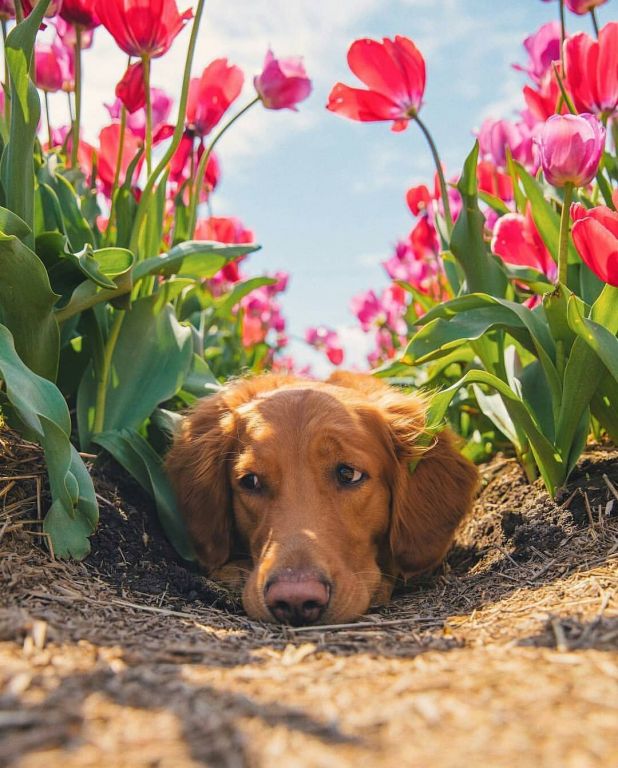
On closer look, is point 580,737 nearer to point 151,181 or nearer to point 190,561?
point 190,561

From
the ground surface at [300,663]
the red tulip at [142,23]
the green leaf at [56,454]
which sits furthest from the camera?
the red tulip at [142,23]

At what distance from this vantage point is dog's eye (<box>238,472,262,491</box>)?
2980 mm

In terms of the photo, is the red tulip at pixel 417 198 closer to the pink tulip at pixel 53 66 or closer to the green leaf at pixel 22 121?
the pink tulip at pixel 53 66

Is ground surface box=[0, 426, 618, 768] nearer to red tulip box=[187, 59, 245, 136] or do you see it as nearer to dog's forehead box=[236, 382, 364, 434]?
dog's forehead box=[236, 382, 364, 434]

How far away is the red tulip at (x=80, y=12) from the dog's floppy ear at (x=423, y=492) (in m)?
1.93

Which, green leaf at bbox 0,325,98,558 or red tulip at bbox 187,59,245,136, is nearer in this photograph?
green leaf at bbox 0,325,98,558

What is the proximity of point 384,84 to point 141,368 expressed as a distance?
1.52m

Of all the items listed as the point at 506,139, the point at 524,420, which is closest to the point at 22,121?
the point at 524,420

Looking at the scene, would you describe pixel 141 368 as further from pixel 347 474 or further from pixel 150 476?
pixel 347 474

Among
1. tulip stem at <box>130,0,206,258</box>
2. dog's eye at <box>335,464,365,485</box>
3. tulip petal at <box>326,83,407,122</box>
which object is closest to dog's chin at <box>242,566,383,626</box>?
dog's eye at <box>335,464,365,485</box>

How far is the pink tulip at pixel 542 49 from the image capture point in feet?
12.0

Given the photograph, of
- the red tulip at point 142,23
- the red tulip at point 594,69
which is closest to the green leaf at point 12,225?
the red tulip at point 142,23

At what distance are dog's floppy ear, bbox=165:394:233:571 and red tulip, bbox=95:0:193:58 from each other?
147 centimetres

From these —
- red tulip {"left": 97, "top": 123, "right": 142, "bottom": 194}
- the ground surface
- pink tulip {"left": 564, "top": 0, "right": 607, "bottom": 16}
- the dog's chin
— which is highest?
pink tulip {"left": 564, "top": 0, "right": 607, "bottom": 16}
